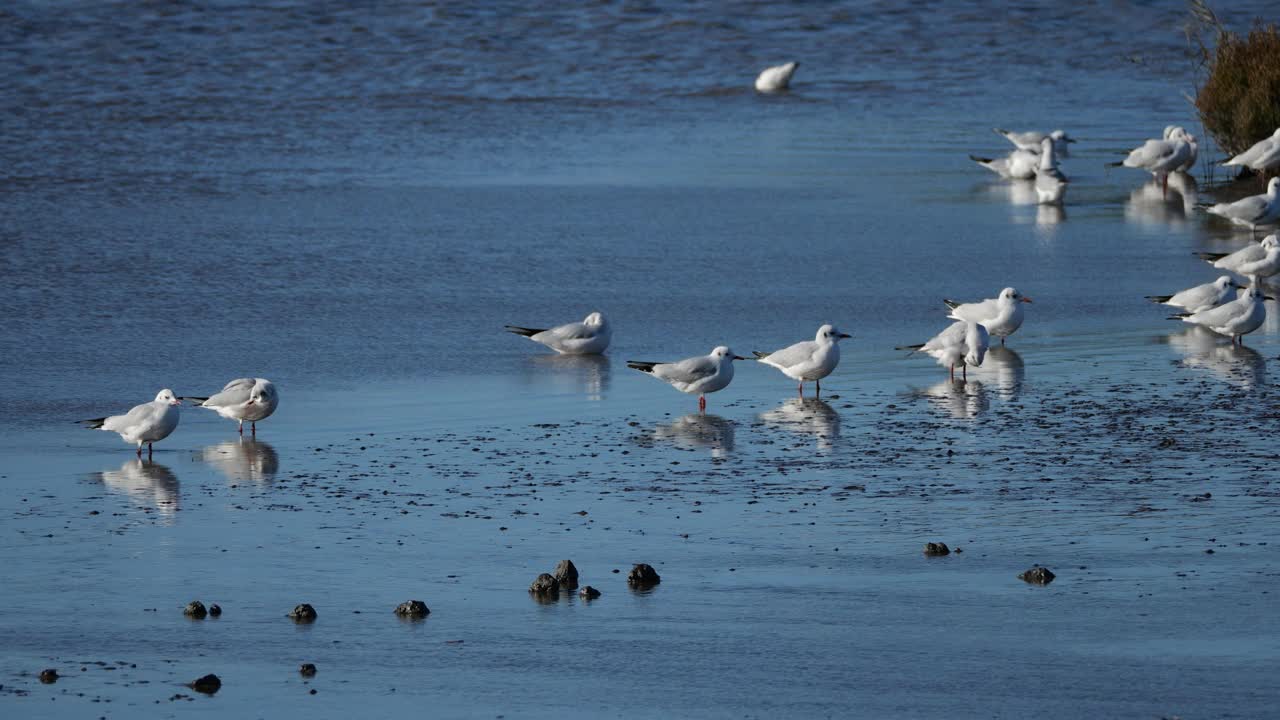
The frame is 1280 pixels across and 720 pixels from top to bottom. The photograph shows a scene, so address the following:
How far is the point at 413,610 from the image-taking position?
26.5 feet

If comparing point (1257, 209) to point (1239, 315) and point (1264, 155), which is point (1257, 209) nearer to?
point (1264, 155)

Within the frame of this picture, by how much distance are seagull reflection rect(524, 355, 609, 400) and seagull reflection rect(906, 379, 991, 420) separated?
213 cm

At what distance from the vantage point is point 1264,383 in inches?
509

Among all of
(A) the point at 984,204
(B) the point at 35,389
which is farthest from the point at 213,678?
(A) the point at 984,204

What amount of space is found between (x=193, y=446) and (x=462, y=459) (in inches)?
71.7

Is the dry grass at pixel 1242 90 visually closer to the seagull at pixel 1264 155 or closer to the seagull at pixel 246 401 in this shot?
the seagull at pixel 1264 155

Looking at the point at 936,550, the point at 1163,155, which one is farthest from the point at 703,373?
the point at 1163,155

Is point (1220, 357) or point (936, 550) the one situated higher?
point (1220, 357)

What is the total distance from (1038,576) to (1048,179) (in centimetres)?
1426

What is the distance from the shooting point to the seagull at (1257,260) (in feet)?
55.1

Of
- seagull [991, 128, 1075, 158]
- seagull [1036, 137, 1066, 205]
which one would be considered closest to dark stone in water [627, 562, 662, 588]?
seagull [1036, 137, 1066, 205]

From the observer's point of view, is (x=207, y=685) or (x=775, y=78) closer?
(x=207, y=685)

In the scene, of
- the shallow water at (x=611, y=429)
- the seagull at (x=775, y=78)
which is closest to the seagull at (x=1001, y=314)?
the shallow water at (x=611, y=429)

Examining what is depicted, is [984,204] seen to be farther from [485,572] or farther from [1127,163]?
[485,572]
